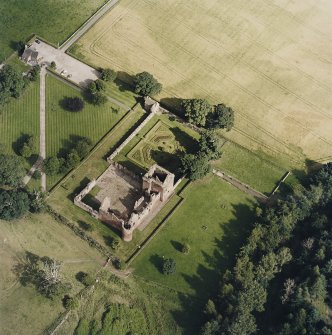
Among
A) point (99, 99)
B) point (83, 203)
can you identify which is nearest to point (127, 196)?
point (83, 203)

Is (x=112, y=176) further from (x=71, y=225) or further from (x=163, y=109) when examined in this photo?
(x=163, y=109)

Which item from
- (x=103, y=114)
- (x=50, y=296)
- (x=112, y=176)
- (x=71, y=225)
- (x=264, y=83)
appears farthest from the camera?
(x=264, y=83)

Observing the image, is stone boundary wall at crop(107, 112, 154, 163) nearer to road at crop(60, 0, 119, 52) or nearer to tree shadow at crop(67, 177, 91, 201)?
tree shadow at crop(67, 177, 91, 201)

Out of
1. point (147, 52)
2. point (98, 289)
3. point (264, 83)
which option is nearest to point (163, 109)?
point (147, 52)

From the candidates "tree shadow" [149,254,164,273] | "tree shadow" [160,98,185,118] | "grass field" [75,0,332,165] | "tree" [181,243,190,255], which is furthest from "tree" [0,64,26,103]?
"tree" [181,243,190,255]

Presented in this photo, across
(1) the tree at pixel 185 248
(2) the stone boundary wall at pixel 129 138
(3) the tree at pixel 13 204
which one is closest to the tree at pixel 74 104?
(2) the stone boundary wall at pixel 129 138

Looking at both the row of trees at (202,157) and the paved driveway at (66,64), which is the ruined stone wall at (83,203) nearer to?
the row of trees at (202,157)
